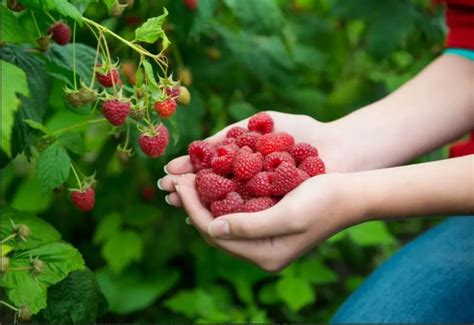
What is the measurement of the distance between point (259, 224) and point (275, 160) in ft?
0.67

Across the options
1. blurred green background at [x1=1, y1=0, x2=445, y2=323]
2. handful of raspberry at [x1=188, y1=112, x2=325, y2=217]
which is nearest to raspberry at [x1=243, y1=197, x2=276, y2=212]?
handful of raspberry at [x1=188, y1=112, x2=325, y2=217]

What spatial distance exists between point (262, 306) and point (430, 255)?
0.86 meters

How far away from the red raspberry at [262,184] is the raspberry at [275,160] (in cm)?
4

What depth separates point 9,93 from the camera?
0.91 metres


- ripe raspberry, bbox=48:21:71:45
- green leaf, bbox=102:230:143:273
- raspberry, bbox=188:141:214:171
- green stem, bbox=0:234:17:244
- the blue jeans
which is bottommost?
green leaf, bbox=102:230:143:273

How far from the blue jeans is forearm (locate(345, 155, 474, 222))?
288mm

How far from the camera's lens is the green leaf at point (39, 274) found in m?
1.06

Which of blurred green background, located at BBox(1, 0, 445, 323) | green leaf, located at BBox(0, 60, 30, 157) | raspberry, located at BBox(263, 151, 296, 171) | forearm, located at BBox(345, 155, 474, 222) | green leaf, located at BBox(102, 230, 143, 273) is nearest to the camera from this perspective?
green leaf, located at BBox(0, 60, 30, 157)

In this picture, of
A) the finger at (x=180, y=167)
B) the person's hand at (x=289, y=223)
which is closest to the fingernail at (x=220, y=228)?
the person's hand at (x=289, y=223)

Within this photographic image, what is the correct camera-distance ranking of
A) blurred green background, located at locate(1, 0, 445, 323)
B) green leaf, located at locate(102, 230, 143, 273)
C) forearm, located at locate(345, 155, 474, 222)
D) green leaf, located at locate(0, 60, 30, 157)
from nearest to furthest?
green leaf, located at locate(0, 60, 30, 157), forearm, located at locate(345, 155, 474, 222), blurred green background, located at locate(1, 0, 445, 323), green leaf, located at locate(102, 230, 143, 273)

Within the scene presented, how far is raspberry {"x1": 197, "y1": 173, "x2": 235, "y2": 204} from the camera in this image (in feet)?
3.96

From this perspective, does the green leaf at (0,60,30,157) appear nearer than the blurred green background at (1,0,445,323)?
Yes

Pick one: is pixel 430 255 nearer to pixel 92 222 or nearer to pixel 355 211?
pixel 355 211

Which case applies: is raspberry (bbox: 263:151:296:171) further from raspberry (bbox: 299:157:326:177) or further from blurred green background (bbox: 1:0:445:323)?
blurred green background (bbox: 1:0:445:323)
